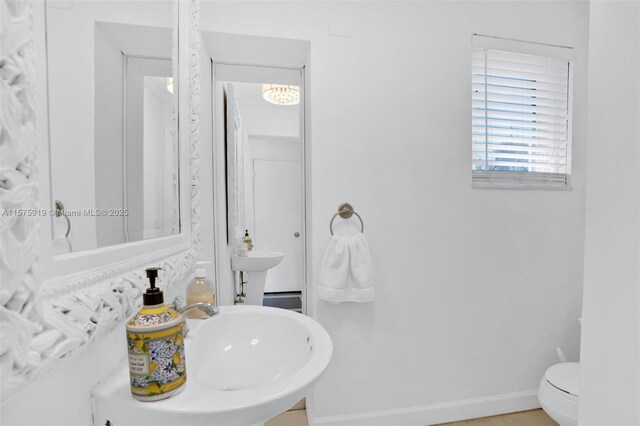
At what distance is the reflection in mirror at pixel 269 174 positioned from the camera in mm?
1550

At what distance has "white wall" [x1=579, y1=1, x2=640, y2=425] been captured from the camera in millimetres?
495

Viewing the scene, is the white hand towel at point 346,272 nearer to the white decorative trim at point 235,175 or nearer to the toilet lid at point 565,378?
the white decorative trim at point 235,175

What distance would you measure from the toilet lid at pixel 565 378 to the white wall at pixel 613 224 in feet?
3.16

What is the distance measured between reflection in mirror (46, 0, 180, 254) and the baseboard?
133 centimetres

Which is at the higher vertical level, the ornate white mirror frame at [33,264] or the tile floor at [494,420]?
the ornate white mirror frame at [33,264]

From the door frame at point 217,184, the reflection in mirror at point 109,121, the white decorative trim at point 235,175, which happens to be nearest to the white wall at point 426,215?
the door frame at point 217,184

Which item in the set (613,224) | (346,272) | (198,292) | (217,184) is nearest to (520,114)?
(346,272)

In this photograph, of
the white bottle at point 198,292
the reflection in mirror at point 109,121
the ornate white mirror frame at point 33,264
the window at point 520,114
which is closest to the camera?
the ornate white mirror frame at point 33,264

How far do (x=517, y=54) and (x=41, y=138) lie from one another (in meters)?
2.14

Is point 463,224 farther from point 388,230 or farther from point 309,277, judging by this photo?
point 309,277

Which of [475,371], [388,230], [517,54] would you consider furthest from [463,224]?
[517,54]

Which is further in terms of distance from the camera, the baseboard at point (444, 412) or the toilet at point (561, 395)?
the baseboard at point (444, 412)

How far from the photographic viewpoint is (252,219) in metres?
1.54

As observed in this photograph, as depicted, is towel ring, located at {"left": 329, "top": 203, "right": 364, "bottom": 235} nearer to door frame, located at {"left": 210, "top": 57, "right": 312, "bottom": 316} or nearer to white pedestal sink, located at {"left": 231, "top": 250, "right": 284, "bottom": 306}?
door frame, located at {"left": 210, "top": 57, "right": 312, "bottom": 316}
